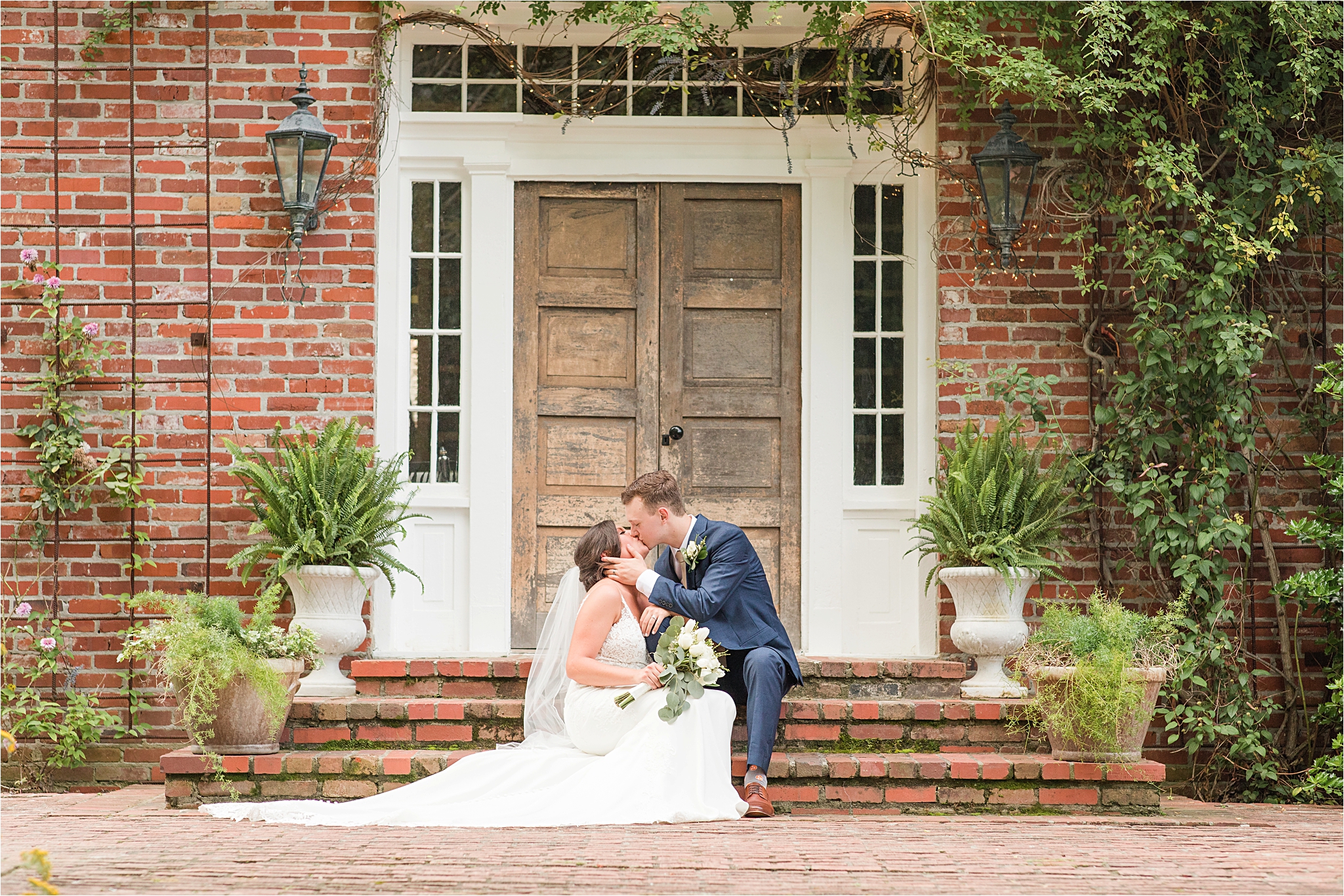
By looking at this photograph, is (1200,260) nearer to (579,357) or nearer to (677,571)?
(677,571)

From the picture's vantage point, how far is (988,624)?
564 cm

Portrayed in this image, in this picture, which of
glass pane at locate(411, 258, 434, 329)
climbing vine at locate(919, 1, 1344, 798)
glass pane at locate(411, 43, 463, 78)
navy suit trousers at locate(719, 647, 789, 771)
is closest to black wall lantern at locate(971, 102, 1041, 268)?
climbing vine at locate(919, 1, 1344, 798)

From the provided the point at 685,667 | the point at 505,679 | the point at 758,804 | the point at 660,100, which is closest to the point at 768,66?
the point at 660,100

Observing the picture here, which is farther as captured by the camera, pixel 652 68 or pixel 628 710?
pixel 652 68

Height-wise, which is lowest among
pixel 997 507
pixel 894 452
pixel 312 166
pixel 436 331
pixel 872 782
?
pixel 872 782

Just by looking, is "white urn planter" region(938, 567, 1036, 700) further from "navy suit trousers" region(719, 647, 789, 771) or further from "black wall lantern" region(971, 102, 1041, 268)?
"black wall lantern" region(971, 102, 1041, 268)

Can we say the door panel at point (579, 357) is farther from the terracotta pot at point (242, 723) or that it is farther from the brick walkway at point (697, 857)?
the brick walkway at point (697, 857)

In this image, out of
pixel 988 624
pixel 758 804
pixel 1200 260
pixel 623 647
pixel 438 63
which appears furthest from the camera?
pixel 438 63

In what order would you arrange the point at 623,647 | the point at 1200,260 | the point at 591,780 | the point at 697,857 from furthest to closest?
the point at 1200,260, the point at 623,647, the point at 591,780, the point at 697,857

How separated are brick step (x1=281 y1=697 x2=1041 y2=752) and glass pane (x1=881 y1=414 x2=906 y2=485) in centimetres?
142

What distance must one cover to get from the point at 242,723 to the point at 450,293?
2.46m

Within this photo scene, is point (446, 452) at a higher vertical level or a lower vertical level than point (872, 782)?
higher

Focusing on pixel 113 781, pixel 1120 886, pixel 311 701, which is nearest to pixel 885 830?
pixel 1120 886

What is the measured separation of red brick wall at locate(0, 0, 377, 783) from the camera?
6023mm
